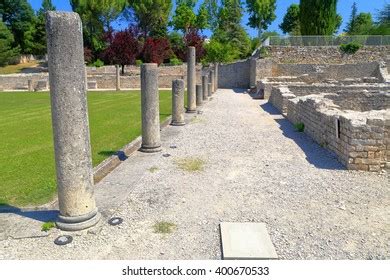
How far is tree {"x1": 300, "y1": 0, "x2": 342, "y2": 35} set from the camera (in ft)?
126

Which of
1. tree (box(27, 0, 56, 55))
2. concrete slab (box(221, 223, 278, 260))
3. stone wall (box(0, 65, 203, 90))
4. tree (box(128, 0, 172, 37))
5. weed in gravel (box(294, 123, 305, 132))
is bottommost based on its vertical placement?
concrete slab (box(221, 223, 278, 260))

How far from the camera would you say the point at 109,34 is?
43.4 meters

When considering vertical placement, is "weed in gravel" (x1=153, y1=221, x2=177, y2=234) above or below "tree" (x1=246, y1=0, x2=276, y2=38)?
below

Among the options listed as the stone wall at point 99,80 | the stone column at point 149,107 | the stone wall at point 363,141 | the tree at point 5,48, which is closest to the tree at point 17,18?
the tree at point 5,48

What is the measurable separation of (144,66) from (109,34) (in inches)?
1509

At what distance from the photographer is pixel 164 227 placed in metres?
4.39

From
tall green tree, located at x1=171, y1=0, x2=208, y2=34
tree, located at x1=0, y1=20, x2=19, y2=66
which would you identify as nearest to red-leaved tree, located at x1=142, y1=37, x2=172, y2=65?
tall green tree, located at x1=171, y1=0, x2=208, y2=34

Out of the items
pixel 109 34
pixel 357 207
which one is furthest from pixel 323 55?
pixel 357 207

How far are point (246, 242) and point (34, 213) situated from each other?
9.62 ft

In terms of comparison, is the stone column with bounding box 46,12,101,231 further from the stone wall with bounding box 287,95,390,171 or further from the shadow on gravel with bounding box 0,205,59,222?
the stone wall with bounding box 287,95,390,171

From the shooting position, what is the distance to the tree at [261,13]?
61.2 metres

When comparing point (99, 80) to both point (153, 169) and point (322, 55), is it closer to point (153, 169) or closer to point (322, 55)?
point (322, 55)

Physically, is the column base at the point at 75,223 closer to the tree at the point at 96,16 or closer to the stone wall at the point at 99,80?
the stone wall at the point at 99,80

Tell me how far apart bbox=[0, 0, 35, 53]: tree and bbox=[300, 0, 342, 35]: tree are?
43029mm
